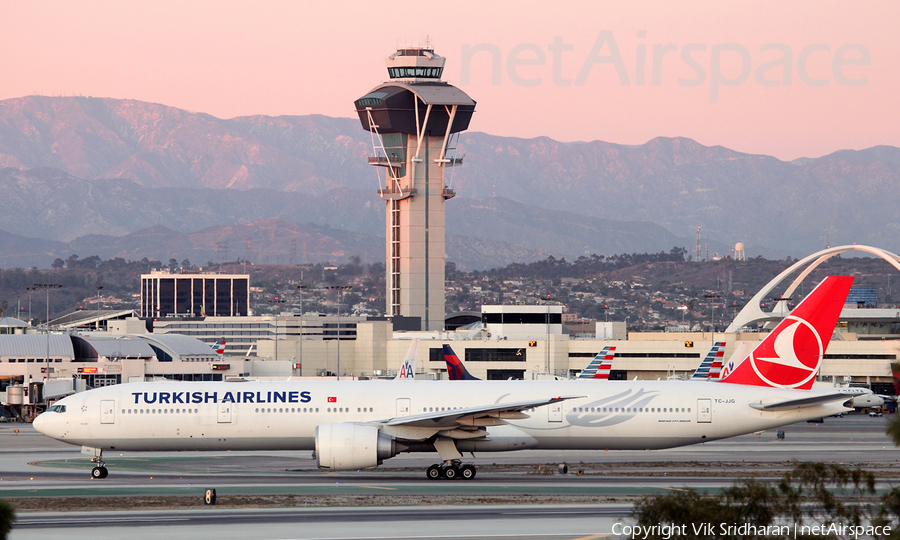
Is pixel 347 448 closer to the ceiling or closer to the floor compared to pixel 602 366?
closer to the ceiling

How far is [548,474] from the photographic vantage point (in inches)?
1624

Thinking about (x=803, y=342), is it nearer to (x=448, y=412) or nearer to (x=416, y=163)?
(x=448, y=412)

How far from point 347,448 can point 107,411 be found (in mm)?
9505

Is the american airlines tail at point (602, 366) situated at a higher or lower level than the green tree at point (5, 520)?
lower

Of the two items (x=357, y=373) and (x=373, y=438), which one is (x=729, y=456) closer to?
(x=373, y=438)

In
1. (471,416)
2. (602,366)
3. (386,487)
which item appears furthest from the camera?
(602,366)

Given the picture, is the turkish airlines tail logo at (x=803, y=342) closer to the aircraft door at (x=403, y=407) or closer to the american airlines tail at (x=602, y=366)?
the aircraft door at (x=403, y=407)

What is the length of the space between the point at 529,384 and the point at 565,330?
10027cm

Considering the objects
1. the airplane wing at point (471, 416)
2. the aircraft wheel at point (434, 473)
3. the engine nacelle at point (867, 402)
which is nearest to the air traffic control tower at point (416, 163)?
the engine nacelle at point (867, 402)

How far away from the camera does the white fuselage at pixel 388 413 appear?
39531 mm

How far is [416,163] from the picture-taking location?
16650 centimetres

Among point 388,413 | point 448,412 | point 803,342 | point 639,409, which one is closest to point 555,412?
point 639,409

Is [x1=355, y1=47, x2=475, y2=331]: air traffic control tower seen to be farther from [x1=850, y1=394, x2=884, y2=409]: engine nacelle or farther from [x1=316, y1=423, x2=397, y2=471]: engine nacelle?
[x1=316, y1=423, x2=397, y2=471]: engine nacelle

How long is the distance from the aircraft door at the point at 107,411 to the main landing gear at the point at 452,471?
39.0ft
